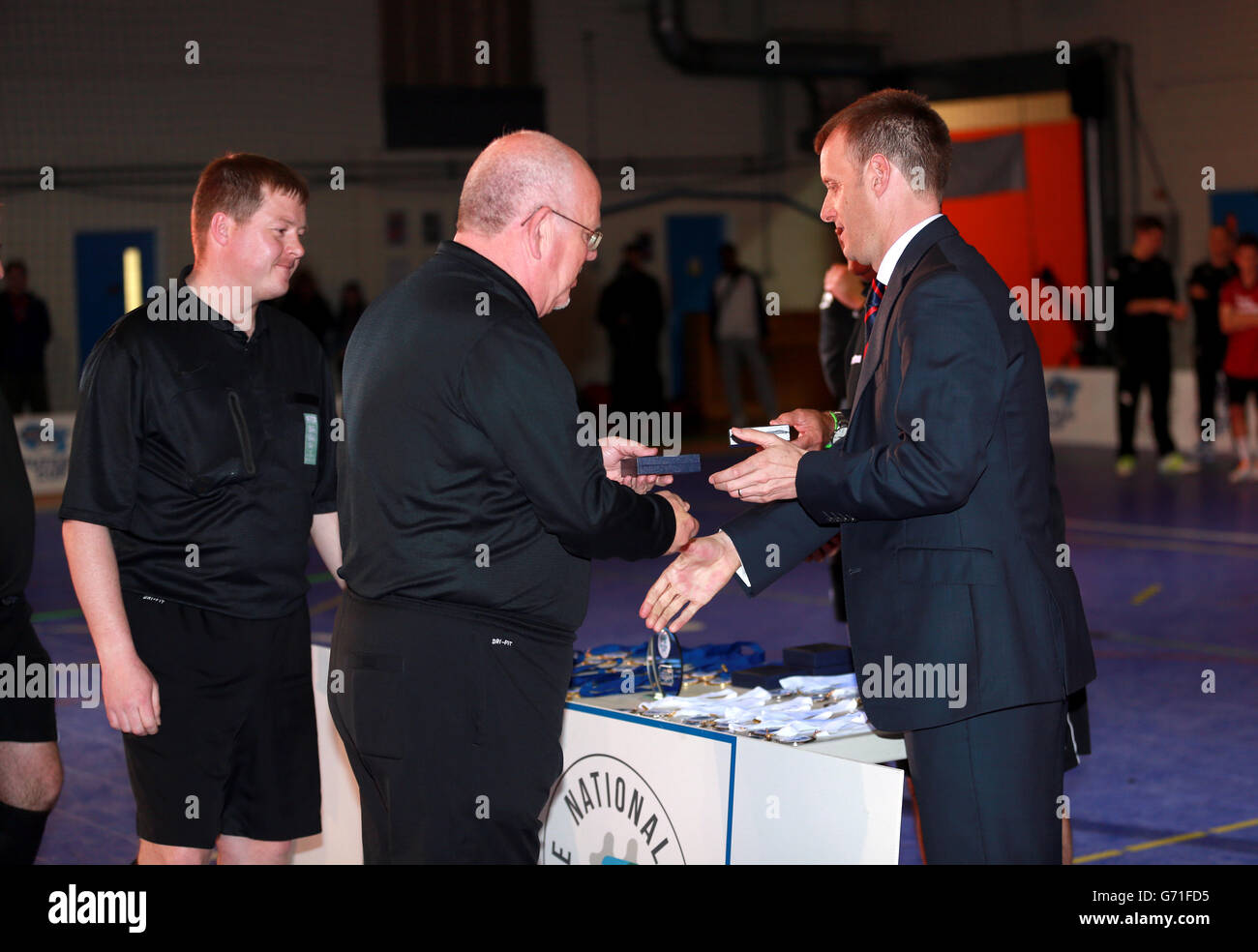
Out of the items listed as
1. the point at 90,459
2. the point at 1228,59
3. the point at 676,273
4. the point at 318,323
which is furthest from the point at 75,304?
the point at 90,459

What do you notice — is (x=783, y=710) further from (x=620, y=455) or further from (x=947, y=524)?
(x=947, y=524)

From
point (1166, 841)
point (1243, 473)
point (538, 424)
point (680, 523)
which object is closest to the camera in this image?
point (538, 424)

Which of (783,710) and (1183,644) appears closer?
(783,710)

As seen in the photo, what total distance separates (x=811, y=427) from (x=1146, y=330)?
1130 centimetres

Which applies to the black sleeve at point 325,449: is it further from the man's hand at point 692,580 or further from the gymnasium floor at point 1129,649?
the gymnasium floor at point 1129,649

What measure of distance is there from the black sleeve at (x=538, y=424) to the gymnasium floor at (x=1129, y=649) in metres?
2.52

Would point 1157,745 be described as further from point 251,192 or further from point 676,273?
point 676,273

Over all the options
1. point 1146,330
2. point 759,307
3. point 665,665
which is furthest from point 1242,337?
point 665,665

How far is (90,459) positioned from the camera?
11.4 feet

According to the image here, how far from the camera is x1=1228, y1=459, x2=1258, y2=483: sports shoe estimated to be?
14.0 meters

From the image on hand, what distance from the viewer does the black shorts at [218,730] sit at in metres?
3.56

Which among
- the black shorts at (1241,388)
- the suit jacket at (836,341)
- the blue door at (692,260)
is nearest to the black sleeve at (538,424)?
the suit jacket at (836,341)

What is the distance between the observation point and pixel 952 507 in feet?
9.50

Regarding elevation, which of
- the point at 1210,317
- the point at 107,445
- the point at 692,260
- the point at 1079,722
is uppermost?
the point at 692,260
